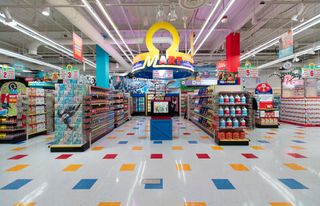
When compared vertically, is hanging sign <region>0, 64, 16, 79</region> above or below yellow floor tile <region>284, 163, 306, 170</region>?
above

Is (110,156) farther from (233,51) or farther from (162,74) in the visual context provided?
(233,51)

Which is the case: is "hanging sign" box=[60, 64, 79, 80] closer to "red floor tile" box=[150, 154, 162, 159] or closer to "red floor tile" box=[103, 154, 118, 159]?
"red floor tile" box=[103, 154, 118, 159]

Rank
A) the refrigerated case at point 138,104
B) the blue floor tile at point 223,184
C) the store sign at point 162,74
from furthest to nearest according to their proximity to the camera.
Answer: the refrigerated case at point 138,104 → the store sign at point 162,74 → the blue floor tile at point 223,184

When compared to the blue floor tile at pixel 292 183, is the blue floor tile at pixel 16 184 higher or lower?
lower

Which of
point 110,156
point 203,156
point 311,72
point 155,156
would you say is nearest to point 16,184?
point 110,156

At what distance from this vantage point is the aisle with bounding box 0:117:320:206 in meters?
2.25

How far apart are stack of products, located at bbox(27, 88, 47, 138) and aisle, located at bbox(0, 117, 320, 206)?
1643mm

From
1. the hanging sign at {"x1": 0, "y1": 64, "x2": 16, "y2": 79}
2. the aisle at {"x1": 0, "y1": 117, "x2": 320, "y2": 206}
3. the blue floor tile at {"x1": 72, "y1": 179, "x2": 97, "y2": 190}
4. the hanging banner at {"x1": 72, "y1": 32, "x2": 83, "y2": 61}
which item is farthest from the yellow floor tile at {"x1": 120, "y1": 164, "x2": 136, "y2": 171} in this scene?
the hanging sign at {"x1": 0, "y1": 64, "x2": 16, "y2": 79}

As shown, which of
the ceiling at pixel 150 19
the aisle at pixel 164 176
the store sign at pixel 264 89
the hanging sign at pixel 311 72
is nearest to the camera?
the aisle at pixel 164 176

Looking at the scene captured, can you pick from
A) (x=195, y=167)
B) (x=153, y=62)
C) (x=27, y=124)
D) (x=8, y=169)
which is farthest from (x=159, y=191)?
(x=27, y=124)

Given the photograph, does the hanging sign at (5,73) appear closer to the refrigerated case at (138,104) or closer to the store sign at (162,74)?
the store sign at (162,74)

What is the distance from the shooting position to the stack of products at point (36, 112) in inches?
237

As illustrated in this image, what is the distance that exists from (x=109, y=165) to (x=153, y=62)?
3077mm

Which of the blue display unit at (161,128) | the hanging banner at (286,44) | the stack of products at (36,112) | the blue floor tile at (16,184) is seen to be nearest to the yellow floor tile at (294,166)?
the blue display unit at (161,128)
